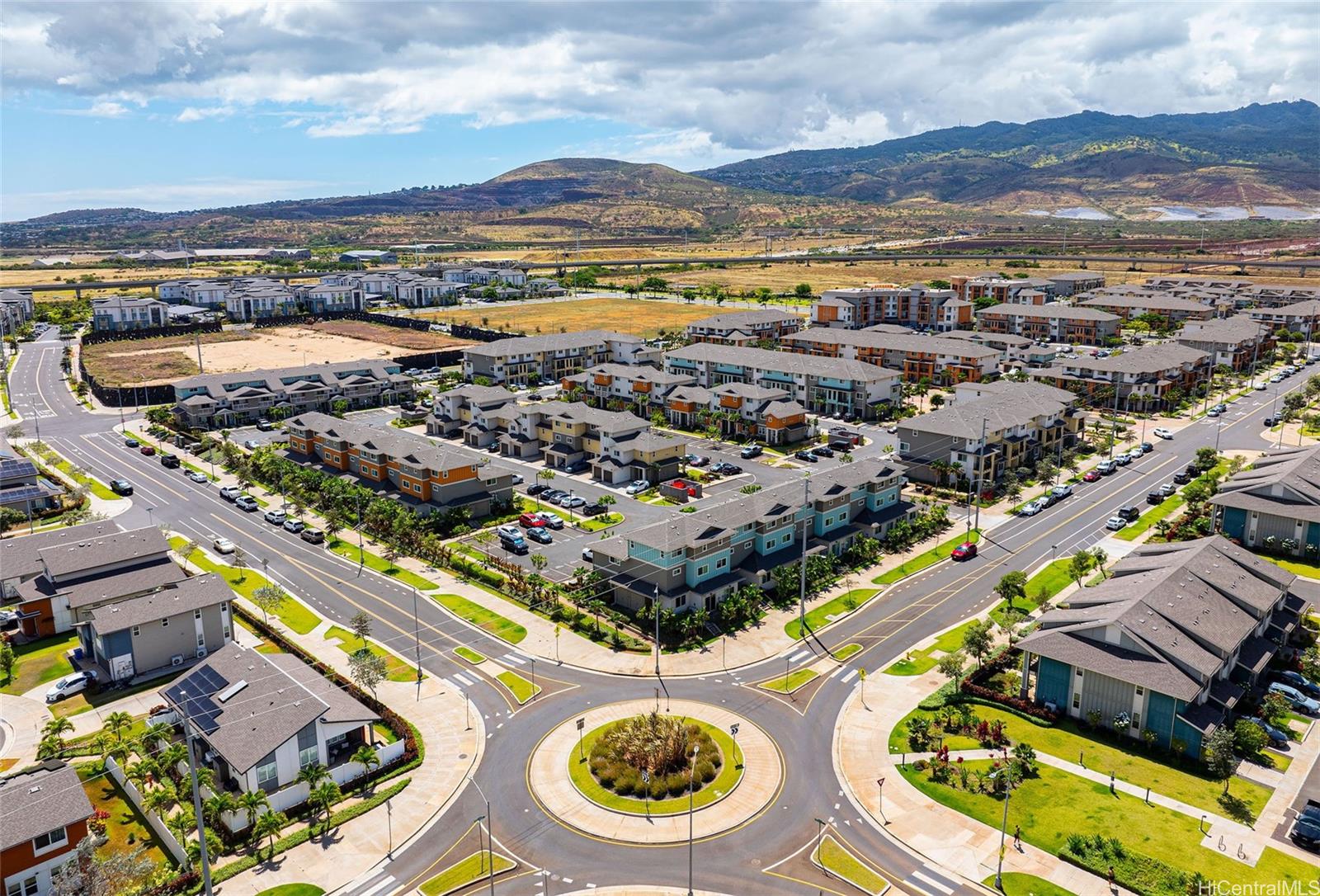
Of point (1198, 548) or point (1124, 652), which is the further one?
point (1198, 548)

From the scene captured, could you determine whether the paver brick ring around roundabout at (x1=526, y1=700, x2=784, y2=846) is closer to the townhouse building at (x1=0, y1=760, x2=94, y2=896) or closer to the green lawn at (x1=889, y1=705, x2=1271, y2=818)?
the green lawn at (x1=889, y1=705, x2=1271, y2=818)

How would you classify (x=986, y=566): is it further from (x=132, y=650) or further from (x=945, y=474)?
(x=132, y=650)

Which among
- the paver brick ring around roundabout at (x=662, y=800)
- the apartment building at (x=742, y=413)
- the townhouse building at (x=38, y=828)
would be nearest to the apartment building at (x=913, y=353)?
the apartment building at (x=742, y=413)

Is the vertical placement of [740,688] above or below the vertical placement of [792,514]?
below

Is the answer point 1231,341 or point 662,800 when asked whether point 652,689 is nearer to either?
point 662,800

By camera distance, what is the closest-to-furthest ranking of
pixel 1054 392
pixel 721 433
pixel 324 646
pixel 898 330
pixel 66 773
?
pixel 66 773
pixel 324 646
pixel 1054 392
pixel 721 433
pixel 898 330

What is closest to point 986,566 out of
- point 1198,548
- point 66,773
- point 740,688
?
point 1198,548

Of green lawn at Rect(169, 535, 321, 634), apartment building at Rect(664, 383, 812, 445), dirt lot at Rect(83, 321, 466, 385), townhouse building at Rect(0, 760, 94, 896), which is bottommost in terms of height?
green lawn at Rect(169, 535, 321, 634)

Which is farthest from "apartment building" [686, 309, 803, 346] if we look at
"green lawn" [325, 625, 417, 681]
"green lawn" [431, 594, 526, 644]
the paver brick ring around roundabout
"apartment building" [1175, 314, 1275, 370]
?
the paver brick ring around roundabout
